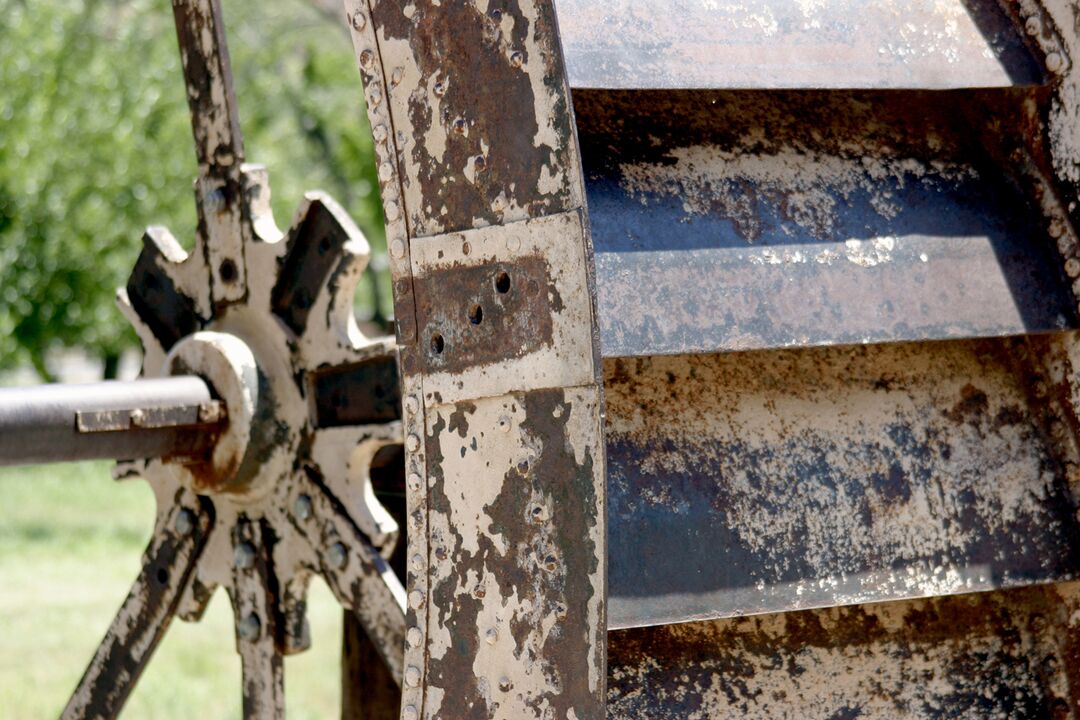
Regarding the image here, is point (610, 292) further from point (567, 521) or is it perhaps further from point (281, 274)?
point (281, 274)

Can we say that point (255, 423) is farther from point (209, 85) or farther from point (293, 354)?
point (209, 85)

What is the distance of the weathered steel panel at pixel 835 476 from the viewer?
215 cm

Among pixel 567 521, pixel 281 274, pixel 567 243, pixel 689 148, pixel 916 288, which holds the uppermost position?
pixel 281 274

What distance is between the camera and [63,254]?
15.6m

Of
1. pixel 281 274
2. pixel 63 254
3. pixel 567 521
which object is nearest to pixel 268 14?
pixel 63 254

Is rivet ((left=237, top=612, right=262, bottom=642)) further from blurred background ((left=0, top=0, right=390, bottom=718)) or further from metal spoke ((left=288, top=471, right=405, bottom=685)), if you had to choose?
blurred background ((left=0, top=0, right=390, bottom=718))

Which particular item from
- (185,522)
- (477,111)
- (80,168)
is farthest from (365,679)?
(80,168)

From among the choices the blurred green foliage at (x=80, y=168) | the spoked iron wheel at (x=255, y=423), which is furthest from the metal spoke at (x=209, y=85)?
the blurred green foliage at (x=80, y=168)

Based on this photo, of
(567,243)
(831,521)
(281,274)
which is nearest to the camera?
(567,243)

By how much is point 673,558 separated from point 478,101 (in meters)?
0.70

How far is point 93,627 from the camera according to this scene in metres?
8.56

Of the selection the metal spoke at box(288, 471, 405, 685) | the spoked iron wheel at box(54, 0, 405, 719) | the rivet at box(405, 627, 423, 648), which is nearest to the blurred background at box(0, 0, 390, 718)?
the spoked iron wheel at box(54, 0, 405, 719)

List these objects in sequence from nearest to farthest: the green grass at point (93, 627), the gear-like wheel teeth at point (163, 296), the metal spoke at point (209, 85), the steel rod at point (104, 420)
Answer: the steel rod at point (104, 420) → the metal spoke at point (209, 85) → the gear-like wheel teeth at point (163, 296) → the green grass at point (93, 627)

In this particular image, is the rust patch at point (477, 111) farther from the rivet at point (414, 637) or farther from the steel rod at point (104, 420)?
the steel rod at point (104, 420)
